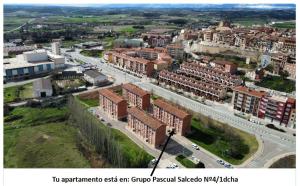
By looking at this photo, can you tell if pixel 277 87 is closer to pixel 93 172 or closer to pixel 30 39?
pixel 93 172

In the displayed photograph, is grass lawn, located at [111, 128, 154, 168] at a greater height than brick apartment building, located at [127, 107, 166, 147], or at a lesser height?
lesser

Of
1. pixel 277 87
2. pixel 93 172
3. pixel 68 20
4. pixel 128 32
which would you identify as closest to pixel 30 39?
pixel 128 32

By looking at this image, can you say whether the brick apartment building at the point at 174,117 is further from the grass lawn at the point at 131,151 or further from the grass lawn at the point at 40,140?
the grass lawn at the point at 40,140

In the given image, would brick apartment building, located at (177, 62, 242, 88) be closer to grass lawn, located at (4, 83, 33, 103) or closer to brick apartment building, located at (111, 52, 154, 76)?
brick apartment building, located at (111, 52, 154, 76)

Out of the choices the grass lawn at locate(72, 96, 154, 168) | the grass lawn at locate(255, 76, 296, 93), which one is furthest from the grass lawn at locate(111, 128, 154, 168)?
the grass lawn at locate(255, 76, 296, 93)

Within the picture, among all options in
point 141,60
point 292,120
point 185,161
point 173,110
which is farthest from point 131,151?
point 141,60

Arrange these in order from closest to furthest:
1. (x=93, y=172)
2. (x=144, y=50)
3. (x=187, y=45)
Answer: (x=93, y=172)
(x=144, y=50)
(x=187, y=45)

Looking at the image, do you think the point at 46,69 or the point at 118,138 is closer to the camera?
the point at 118,138
